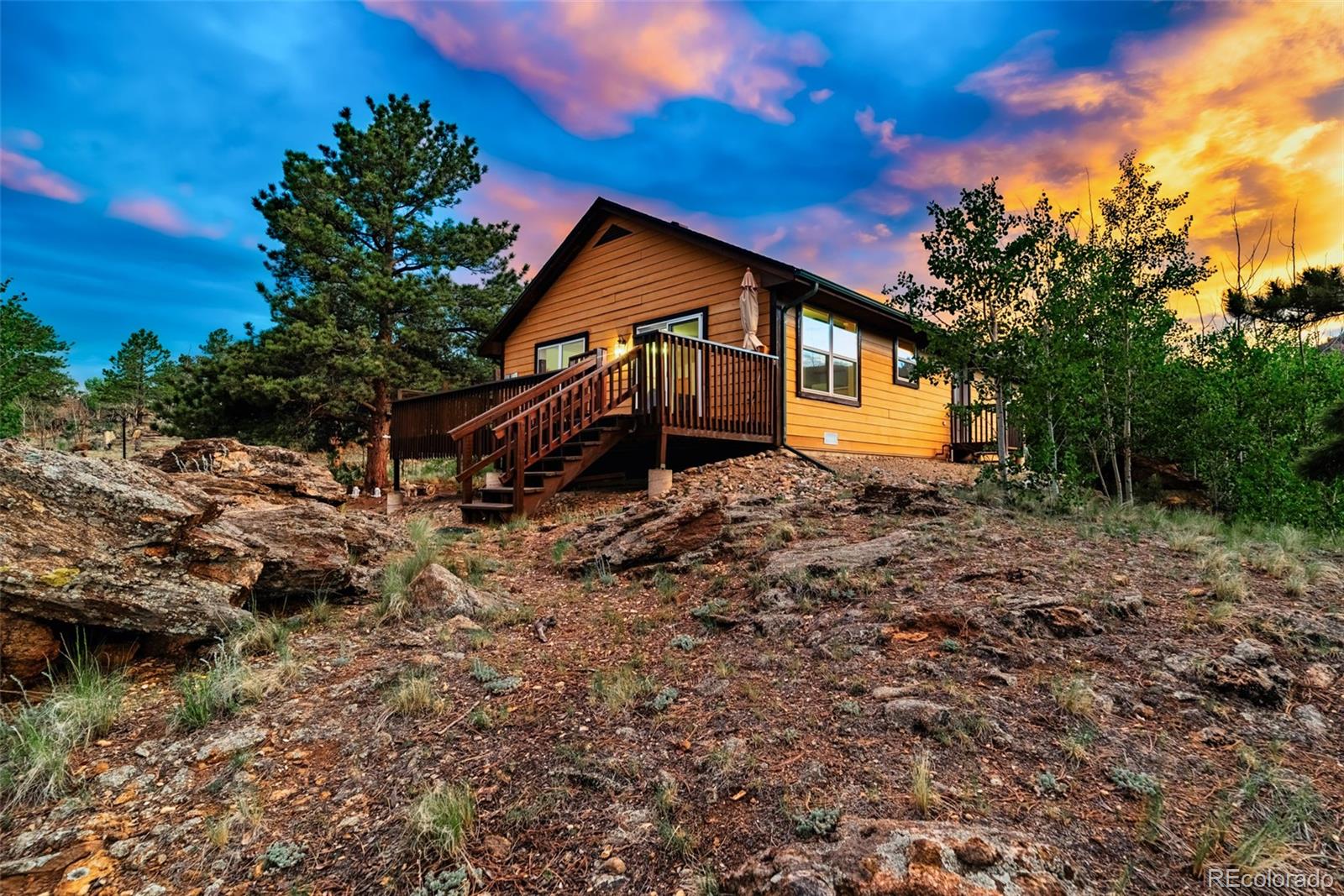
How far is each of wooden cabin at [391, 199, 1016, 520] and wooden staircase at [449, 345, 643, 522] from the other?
0.08 ft

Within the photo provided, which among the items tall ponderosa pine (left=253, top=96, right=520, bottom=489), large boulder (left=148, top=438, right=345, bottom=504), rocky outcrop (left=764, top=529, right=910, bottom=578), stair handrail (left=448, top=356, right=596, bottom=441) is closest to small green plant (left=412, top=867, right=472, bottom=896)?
rocky outcrop (left=764, top=529, right=910, bottom=578)

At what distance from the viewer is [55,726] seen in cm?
236

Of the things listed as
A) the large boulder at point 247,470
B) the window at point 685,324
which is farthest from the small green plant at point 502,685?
the window at point 685,324

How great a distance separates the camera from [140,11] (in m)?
6.71

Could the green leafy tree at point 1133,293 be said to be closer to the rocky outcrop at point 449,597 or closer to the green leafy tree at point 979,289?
the green leafy tree at point 979,289

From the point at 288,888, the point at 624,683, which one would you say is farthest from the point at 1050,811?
the point at 288,888

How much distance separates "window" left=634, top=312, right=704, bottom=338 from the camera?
34.7ft

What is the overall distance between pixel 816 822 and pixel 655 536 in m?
3.42

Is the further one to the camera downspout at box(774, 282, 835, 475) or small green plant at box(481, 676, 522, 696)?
downspout at box(774, 282, 835, 475)

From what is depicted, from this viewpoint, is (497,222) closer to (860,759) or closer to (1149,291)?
(1149,291)

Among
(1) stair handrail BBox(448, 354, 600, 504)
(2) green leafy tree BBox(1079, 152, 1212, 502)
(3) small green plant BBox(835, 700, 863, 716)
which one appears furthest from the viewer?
(1) stair handrail BBox(448, 354, 600, 504)

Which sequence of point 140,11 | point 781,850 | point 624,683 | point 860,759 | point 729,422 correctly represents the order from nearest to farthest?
point 781,850 < point 860,759 < point 624,683 < point 140,11 < point 729,422

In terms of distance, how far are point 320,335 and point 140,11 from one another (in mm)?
9735

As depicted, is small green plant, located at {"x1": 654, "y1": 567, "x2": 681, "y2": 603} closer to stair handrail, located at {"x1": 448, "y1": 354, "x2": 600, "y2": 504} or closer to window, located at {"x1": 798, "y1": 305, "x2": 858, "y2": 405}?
stair handrail, located at {"x1": 448, "y1": 354, "x2": 600, "y2": 504}
